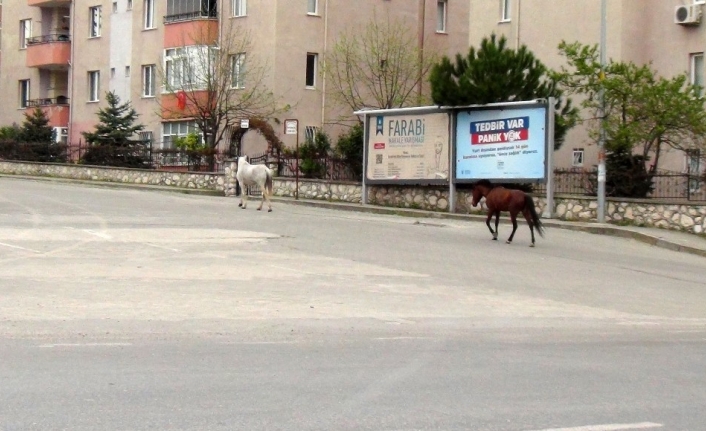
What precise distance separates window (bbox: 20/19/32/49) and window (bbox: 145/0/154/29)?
1247 cm

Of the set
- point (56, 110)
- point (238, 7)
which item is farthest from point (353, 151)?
point (56, 110)

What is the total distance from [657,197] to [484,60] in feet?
21.0

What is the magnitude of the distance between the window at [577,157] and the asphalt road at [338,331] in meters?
13.9

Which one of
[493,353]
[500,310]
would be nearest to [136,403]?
[493,353]

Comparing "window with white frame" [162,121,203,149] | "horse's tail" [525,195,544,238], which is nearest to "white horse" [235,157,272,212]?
"horse's tail" [525,195,544,238]

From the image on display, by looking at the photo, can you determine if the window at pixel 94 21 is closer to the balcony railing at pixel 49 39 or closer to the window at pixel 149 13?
the balcony railing at pixel 49 39

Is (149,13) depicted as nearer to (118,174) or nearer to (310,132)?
(118,174)

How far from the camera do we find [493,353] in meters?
11.0

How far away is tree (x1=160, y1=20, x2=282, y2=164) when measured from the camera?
46.9 meters

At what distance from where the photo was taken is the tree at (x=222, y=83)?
46906 mm

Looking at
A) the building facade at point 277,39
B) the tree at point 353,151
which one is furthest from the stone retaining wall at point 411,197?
the building facade at point 277,39

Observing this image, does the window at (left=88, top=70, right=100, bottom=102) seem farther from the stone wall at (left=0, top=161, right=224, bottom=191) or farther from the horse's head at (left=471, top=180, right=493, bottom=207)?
the horse's head at (left=471, top=180, right=493, bottom=207)

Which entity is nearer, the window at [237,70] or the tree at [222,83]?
the tree at [222,83]

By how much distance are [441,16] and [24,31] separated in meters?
25.9
